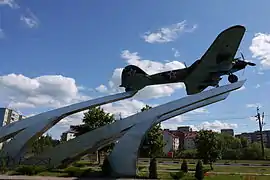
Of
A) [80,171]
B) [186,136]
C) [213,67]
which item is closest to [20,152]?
[80,171]

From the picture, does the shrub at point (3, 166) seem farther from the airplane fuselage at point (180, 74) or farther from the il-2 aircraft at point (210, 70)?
the airplane fuselage at point (180, 74)

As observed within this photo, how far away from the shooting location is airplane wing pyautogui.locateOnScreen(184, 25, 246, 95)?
24312 millimetres

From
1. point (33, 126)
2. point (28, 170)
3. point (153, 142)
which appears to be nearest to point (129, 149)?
point (28, 170)

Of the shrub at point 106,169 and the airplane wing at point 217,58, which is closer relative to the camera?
the shrub at point 106,169

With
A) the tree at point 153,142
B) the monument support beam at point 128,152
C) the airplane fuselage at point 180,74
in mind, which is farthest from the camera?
the tree at point 153,142

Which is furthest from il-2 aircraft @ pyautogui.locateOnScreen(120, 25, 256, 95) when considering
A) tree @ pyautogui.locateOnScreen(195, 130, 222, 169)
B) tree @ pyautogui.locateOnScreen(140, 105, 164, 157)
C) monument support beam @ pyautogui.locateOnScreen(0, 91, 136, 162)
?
tree @ pyautogui.locateOnScreen(195, 130, 222, 169)

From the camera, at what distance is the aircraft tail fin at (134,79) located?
2906 centimetres

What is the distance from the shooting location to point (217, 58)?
83.4 feet

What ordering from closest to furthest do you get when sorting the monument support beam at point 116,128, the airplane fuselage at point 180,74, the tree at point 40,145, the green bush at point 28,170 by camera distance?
1. the green bush at point 28,170
2. the monument support beam at point 116,128
3. the airplane fuselage at point 180,74
4. the tree at point 40,145

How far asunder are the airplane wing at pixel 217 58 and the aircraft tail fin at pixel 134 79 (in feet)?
13.9

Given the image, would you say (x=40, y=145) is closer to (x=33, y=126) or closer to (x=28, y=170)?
(x=33, y=126)

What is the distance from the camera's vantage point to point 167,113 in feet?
71.3

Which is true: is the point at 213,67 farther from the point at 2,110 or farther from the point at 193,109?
the point at 2,110

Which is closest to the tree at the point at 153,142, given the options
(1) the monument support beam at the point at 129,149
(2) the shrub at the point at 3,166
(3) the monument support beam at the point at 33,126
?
(3) the monument support beam at the point at 33,126
